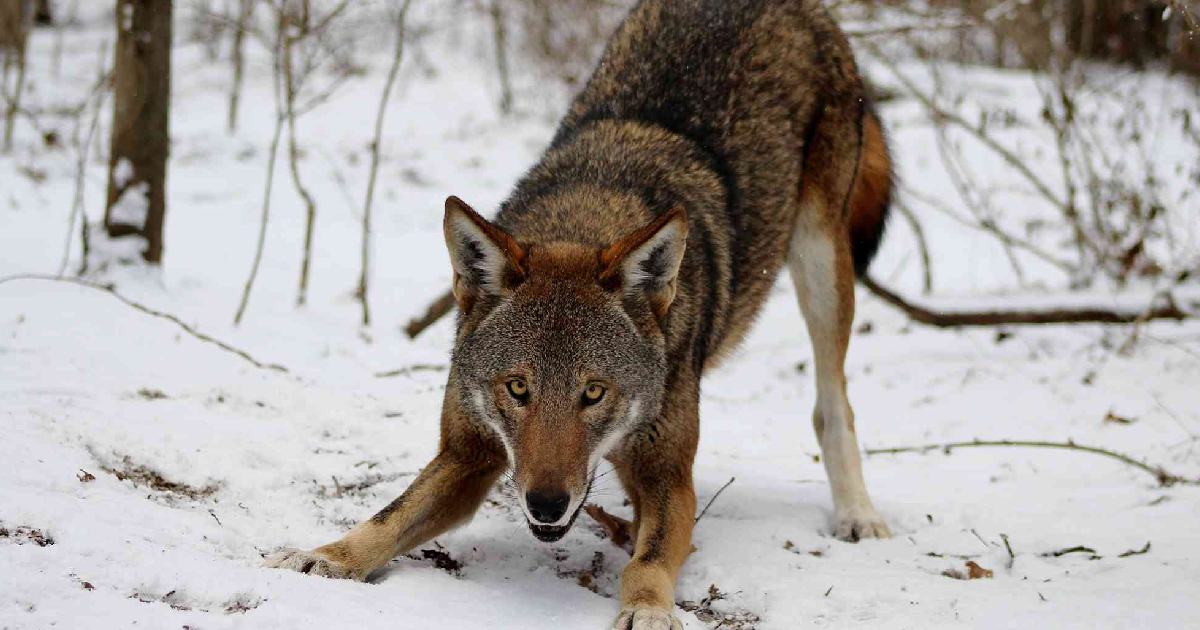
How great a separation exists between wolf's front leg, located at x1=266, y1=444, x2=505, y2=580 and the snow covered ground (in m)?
0.12

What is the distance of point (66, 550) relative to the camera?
9.91 ft

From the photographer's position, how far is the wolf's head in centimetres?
337

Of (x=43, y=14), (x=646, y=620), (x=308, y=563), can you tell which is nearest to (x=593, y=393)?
(x=646, y=620)

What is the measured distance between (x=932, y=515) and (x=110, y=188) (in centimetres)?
536

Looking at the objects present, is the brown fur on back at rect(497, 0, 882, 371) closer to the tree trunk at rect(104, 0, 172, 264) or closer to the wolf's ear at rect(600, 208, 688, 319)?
the wolf's ear at rect(600, 208, 688, 319)

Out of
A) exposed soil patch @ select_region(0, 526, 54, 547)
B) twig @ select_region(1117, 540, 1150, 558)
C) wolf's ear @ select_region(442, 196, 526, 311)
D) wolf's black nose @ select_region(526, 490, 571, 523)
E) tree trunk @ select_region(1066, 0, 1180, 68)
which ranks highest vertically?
tree trunk @ select_region(1066, 0, 1180, 68)

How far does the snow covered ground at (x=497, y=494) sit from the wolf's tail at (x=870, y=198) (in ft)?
3.82

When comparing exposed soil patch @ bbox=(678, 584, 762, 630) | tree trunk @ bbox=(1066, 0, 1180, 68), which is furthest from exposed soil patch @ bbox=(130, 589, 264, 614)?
tree trunk @ bbox=(1066, 0, 1180, 68)

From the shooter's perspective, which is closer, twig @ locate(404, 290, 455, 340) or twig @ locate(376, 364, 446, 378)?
twig @ locate(376, 364, 446, 378)

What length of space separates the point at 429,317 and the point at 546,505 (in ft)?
15.4

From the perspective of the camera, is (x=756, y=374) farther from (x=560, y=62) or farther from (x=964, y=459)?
(x=560, y=62)

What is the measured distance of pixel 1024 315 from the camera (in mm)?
7832

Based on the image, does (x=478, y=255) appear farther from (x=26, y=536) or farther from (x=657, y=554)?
(x=26, y=536)

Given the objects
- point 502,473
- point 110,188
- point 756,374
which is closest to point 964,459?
point 756,374
